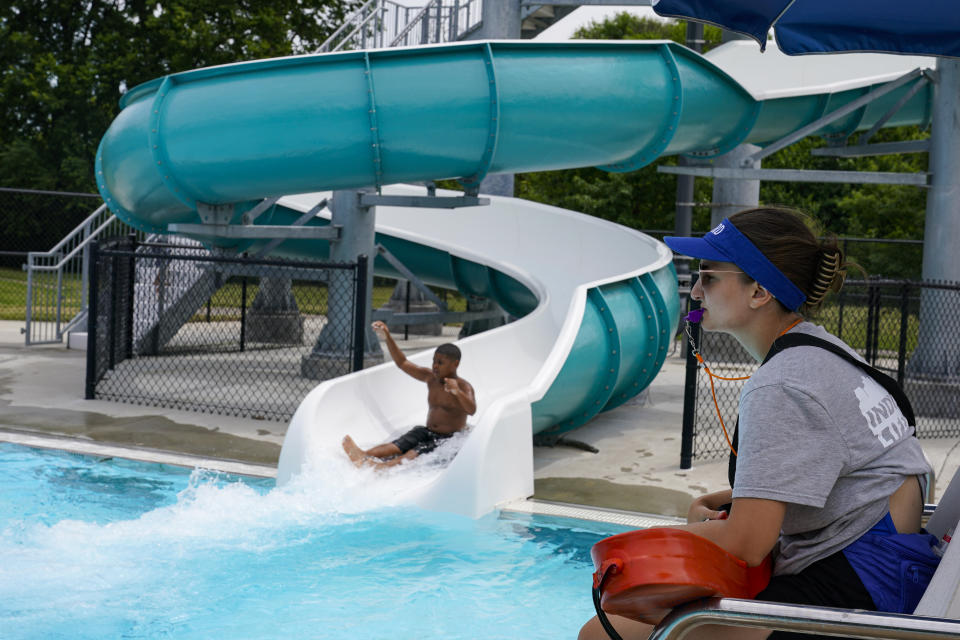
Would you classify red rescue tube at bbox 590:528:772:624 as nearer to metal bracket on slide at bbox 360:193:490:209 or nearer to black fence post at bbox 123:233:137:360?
metal bracket on slide at bbox 360:193:490:209

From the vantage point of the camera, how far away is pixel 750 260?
2.09 metres

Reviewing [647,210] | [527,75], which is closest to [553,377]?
[527,75]

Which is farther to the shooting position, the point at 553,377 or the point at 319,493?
the point at 553,377

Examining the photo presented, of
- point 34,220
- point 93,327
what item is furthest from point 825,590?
point 34,220

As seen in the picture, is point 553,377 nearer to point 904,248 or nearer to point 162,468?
point 162,468

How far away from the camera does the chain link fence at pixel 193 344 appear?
9328 mm

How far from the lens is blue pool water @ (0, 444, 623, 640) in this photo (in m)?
4.55

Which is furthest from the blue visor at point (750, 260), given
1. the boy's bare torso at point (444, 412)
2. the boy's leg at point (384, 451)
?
the boy's bare torso at point (444, 412)

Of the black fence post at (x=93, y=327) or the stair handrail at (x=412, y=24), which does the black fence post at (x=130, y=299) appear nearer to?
the black fence post at (x=93, y=327)

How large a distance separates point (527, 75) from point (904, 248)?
20.4m

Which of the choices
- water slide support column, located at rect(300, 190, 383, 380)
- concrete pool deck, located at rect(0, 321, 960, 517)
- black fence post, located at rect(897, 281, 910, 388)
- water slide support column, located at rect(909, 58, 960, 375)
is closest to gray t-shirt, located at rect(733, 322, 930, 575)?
concrete pool deck, located at rect(0, 321, 960, 517)

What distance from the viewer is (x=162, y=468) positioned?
6.98 metres

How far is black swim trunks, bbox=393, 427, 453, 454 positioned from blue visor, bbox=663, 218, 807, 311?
4992mm

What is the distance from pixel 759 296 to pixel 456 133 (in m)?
6.35
